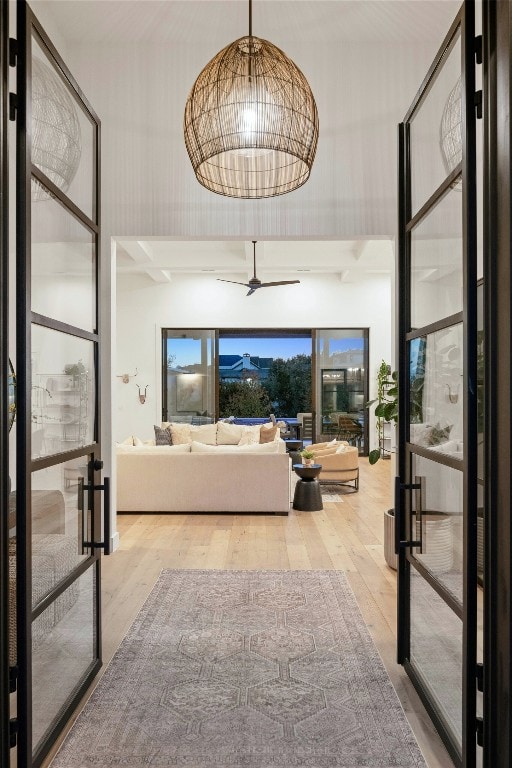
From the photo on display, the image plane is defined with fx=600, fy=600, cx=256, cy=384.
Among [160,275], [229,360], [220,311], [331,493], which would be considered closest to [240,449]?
[331,493]

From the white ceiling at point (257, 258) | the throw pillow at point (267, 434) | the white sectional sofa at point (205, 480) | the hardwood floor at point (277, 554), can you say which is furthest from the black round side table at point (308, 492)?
the white ceiling at point (257, 258)

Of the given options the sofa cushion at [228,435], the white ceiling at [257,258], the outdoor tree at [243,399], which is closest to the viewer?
the white ceiling at [257,258]

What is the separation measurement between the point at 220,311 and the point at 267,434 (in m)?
3.19

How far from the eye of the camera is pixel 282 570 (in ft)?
14.6

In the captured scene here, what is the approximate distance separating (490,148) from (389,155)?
10.8 feet

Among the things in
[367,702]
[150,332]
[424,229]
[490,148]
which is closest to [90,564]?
[367,702]

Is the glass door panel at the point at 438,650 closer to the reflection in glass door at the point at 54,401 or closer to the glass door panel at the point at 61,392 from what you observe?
the reflection in glass door at the point at 54,401

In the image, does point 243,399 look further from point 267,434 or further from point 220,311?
point 267,434

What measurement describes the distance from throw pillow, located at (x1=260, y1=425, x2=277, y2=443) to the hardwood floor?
2116mm

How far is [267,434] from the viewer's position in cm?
922

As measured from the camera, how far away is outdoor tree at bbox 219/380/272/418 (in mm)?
12938

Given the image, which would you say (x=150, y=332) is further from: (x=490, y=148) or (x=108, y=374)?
(x=490, y=148)

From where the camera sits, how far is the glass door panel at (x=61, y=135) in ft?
6.79

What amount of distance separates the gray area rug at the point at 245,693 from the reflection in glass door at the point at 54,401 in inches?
8.9
